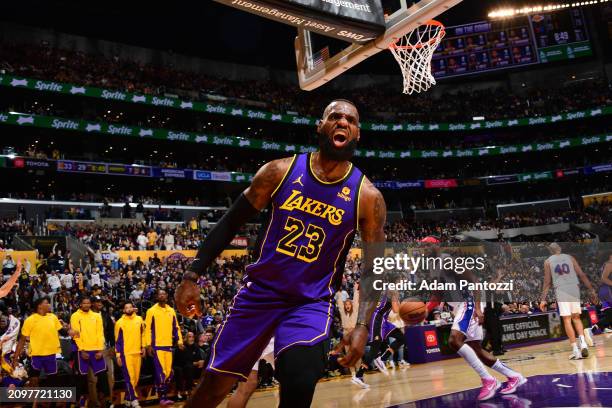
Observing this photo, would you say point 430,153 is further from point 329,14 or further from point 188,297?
point 188,297

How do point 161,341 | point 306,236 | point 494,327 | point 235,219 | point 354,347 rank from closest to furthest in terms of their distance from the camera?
point 354,347
point 306,236
point 235,219
point 161,341
point 494,327

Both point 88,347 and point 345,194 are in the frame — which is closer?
point 345,194

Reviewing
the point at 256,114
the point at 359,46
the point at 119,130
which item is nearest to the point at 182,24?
the point at 256,114

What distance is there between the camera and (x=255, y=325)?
322cm

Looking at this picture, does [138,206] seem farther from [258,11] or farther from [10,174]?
[258,11]

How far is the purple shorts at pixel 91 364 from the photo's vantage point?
9187 millimetres

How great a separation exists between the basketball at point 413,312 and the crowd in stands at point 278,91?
94.4 feet

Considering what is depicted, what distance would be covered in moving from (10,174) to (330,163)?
3125 centimetres


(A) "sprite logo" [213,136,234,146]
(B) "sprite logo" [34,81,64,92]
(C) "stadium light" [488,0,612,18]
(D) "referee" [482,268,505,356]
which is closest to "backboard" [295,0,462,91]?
(D) "referee" [482,268,505,356]

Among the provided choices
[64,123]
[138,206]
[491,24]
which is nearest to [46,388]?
[138,206]

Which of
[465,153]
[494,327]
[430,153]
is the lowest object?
[494,327]

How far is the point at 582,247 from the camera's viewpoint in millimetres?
31672

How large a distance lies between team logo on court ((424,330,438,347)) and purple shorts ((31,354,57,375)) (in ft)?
27.9

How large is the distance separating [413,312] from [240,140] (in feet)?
103
